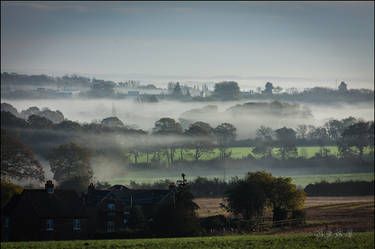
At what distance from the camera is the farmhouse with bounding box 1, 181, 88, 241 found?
223 feet

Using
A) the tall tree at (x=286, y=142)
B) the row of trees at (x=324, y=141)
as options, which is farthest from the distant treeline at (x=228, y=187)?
the tall tree at (x=286, y=142)

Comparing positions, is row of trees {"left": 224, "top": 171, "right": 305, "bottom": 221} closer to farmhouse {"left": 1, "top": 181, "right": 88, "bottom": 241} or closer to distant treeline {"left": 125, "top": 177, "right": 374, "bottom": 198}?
distant treeline {"left": 125, "top": 177, "right": 374, "bottom": 198}

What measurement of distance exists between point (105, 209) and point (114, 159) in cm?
6635

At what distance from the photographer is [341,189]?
113 metres

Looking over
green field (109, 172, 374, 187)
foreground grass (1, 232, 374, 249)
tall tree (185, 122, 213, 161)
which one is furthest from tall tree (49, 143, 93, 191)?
foreground grass (1, 232, 374, 249)

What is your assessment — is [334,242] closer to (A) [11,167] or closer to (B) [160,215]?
(B) [160,215]

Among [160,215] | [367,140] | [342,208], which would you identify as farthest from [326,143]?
[160,215]

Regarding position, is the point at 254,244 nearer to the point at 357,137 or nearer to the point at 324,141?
the point at 357,137

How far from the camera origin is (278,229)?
72.6 metres

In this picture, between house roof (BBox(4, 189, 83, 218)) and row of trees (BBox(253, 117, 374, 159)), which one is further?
row of trees (BBox(253, 117, 374, 159))

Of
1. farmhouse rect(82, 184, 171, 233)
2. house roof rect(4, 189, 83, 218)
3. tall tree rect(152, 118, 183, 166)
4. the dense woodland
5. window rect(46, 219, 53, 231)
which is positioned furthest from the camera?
tall tree rect(152, 118, 183, 166)

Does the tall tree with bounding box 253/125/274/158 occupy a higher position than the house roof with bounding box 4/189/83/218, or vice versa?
the tall tree with bounding box 253/125/274/158

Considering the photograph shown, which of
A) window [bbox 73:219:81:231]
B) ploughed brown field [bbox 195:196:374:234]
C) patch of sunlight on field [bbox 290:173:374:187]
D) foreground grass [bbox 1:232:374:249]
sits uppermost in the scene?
foreground grass [bbox 1:232:374:249]

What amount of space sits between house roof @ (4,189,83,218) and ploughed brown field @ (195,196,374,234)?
2071 centimetres
